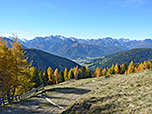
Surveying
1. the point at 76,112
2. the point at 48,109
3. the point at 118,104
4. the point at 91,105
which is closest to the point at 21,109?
the point at 48,109

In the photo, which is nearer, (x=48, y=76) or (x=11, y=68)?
(x=11, y=68)

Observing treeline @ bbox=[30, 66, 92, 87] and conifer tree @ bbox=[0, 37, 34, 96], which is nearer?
conifer tree @ bbox=[0, 37, 34, 96]

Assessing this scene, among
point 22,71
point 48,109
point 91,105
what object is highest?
point 22,71

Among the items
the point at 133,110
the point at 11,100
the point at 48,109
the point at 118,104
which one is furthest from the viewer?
the point at 11,100

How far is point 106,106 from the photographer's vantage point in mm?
12305

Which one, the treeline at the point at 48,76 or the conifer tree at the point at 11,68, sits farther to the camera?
the treeline at the point at 48,76

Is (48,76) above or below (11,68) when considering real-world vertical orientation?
below

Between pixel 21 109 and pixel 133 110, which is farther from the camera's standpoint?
pixel 21 109

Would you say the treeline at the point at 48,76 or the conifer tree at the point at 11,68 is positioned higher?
the conifer tree at the point at 11,68

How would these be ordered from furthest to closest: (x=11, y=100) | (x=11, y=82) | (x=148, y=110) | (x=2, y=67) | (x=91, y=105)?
(x=11, y=82) → (x=2, y=67) → (x=11, y=100) → (x=91, y=105) → (x=148, y=110)

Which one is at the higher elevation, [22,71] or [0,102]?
[22,71]

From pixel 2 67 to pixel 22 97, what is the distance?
283 inches

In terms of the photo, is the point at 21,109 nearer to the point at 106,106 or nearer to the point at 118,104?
the point at 106,106

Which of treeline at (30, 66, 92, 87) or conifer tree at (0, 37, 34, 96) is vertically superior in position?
conifer tree at (0, 37, 34, 96)
